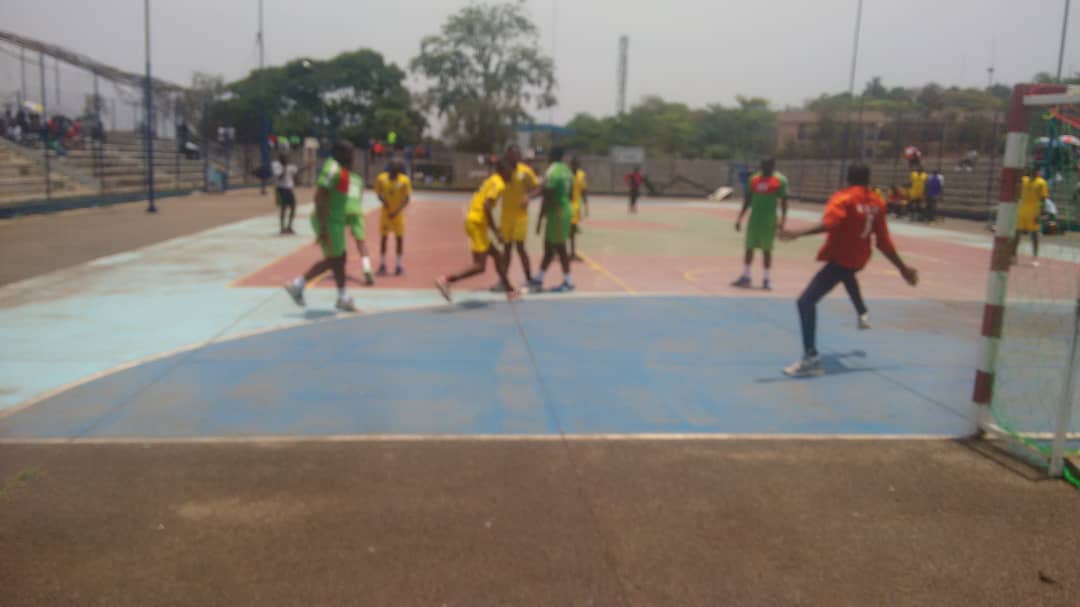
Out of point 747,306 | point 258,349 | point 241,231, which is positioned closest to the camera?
point 258,349

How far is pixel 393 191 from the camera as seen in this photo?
12.4m

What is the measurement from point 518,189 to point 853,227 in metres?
4.80

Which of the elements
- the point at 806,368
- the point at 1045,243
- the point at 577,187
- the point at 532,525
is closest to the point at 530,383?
the point at 806,368

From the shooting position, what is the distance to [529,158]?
12016 mm

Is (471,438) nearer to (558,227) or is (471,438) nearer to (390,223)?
(558,227)

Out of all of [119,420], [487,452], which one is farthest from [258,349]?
[487,452]

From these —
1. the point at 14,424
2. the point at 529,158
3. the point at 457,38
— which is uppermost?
the point at 457,38

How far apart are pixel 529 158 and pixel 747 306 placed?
12.8ft

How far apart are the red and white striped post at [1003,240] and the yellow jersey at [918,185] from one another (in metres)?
24.1

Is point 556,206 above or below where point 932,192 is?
below

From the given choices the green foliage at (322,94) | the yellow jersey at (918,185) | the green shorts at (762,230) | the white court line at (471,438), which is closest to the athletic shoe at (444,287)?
the green shorts at (762,230)

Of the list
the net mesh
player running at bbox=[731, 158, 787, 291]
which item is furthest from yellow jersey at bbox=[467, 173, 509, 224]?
the net mesh

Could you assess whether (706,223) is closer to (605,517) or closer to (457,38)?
(605,517)

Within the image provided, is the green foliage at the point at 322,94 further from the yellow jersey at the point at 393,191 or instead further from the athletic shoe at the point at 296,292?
the athletic shoe at the point at 296,292
